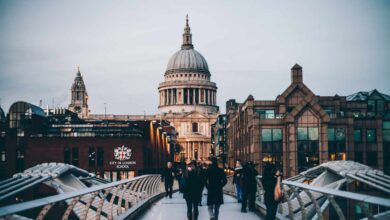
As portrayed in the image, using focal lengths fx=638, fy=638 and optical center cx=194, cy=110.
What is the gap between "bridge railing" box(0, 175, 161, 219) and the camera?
8.05 m

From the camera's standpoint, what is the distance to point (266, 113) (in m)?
66.2

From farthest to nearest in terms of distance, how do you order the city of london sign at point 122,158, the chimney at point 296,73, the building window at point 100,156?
1. the building window at point 100,156
2. the city of london sign at point 122,158
3. the chimney at point 296,73

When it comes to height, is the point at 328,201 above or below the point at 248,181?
below

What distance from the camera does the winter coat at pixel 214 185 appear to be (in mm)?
16500

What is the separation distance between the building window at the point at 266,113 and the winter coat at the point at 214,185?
49.0m

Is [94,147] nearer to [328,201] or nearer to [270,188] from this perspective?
[270,188]

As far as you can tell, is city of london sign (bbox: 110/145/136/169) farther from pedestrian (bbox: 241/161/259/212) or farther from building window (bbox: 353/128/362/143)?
→ pedestrian (bbox: 241/161/259/212)

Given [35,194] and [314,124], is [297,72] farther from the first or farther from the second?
[35,194]

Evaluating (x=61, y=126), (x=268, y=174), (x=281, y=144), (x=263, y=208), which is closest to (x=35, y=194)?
(x=61, y=126)

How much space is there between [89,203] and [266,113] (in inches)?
2151

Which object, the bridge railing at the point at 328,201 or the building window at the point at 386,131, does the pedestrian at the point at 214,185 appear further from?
the building window at the point at 386,131

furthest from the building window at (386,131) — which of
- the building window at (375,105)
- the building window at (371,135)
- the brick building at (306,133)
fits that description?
the building window at (375,105)

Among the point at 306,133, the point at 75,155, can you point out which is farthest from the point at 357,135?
the point at 75,155

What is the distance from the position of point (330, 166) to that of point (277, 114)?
152 ft
